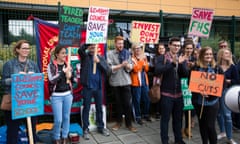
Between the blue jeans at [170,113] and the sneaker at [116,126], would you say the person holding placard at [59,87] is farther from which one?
the blue jeans at [170,113]

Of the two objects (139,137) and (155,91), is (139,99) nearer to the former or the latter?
(155,91)

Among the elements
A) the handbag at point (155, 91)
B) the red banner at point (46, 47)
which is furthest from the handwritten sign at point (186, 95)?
the red banner at point (46, 47)

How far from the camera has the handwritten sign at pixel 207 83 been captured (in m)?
3.99

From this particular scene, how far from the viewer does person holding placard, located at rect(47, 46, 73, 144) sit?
4.35m

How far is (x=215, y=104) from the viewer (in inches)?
160

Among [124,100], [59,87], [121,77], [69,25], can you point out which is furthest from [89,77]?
[69,25]

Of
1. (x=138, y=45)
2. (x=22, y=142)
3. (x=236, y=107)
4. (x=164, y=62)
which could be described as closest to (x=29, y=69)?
(x=22, y=142)

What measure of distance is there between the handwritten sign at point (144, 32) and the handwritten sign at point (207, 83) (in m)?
1.82

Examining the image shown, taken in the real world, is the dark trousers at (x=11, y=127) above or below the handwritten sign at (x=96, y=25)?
below

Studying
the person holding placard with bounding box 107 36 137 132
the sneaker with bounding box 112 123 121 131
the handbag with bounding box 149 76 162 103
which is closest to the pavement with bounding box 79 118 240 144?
the sneaker with bounding box 112 123 121 131

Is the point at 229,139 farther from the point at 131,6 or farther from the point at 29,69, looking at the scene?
the point at 131,6

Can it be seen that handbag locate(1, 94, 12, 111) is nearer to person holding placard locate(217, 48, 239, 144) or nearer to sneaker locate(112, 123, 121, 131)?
sneaker locate(112, 123, 121, 131)

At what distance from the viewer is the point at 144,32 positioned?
575 cm

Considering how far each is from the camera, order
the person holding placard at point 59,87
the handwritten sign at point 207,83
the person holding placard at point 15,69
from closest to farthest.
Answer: the person holding placard at point 15,69 < the handwritten sign at point 207,83 < the person holding placard at point 59,87
